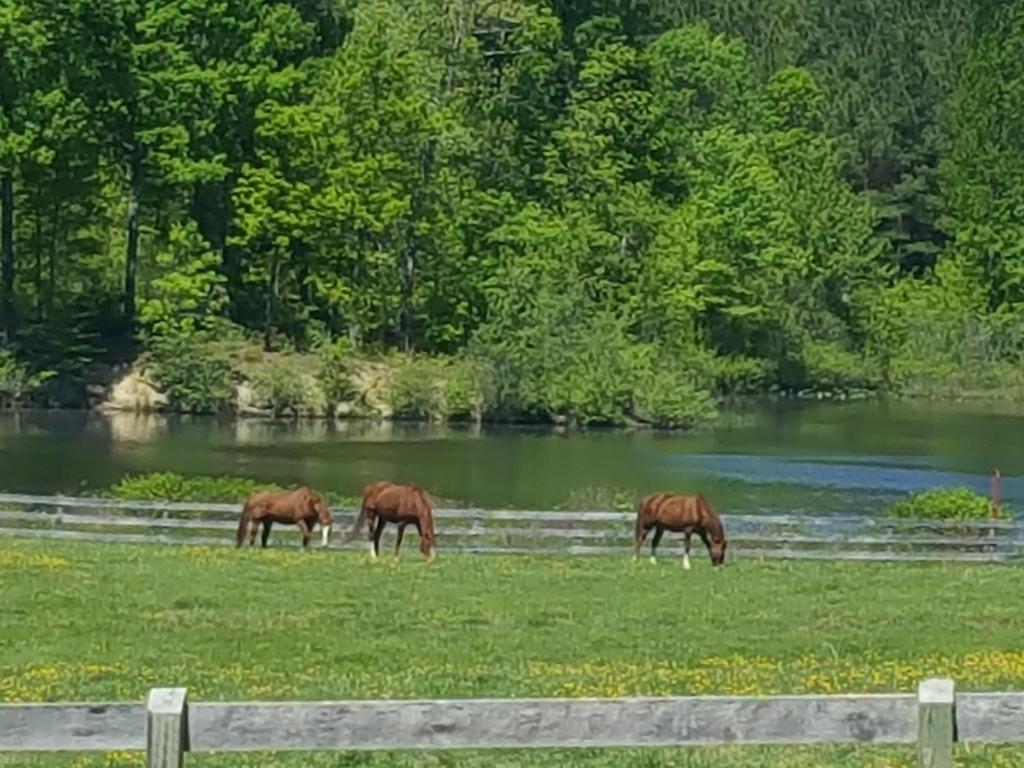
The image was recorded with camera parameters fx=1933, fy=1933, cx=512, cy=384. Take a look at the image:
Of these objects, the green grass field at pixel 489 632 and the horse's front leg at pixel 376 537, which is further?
the horse's front leg at pixel 376 537

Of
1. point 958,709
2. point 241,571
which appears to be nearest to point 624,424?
point 241,571

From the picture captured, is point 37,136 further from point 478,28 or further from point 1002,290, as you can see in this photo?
point 1002,290

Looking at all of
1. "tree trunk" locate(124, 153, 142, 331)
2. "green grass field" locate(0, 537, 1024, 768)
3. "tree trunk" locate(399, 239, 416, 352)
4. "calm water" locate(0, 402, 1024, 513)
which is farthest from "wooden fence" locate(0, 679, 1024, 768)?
"tree trunk" locate(399, 239, 416, 352)

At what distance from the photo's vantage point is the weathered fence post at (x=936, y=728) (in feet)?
26.0

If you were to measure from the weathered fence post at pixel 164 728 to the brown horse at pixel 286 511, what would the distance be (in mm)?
20849

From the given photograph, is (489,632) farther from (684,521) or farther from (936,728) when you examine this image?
(936,728)

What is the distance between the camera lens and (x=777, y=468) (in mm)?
52000

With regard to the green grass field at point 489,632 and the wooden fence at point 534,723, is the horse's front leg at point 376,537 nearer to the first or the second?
the green grass field at point 489,632

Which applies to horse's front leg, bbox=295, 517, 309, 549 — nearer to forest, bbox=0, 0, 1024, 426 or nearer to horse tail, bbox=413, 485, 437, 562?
horse tail, bbox=413, 485, 437, 562

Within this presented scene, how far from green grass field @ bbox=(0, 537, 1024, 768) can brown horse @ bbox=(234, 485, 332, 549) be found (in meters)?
1.52

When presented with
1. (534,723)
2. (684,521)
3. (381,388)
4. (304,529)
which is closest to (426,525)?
(304,529)

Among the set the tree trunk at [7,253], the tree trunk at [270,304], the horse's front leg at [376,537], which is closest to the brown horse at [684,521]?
the horse's front leg at [376,537]

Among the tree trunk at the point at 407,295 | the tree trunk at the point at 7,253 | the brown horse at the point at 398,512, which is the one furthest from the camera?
the tree trunk at the point at 407,295

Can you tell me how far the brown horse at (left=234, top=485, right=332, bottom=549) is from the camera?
2842 cm
